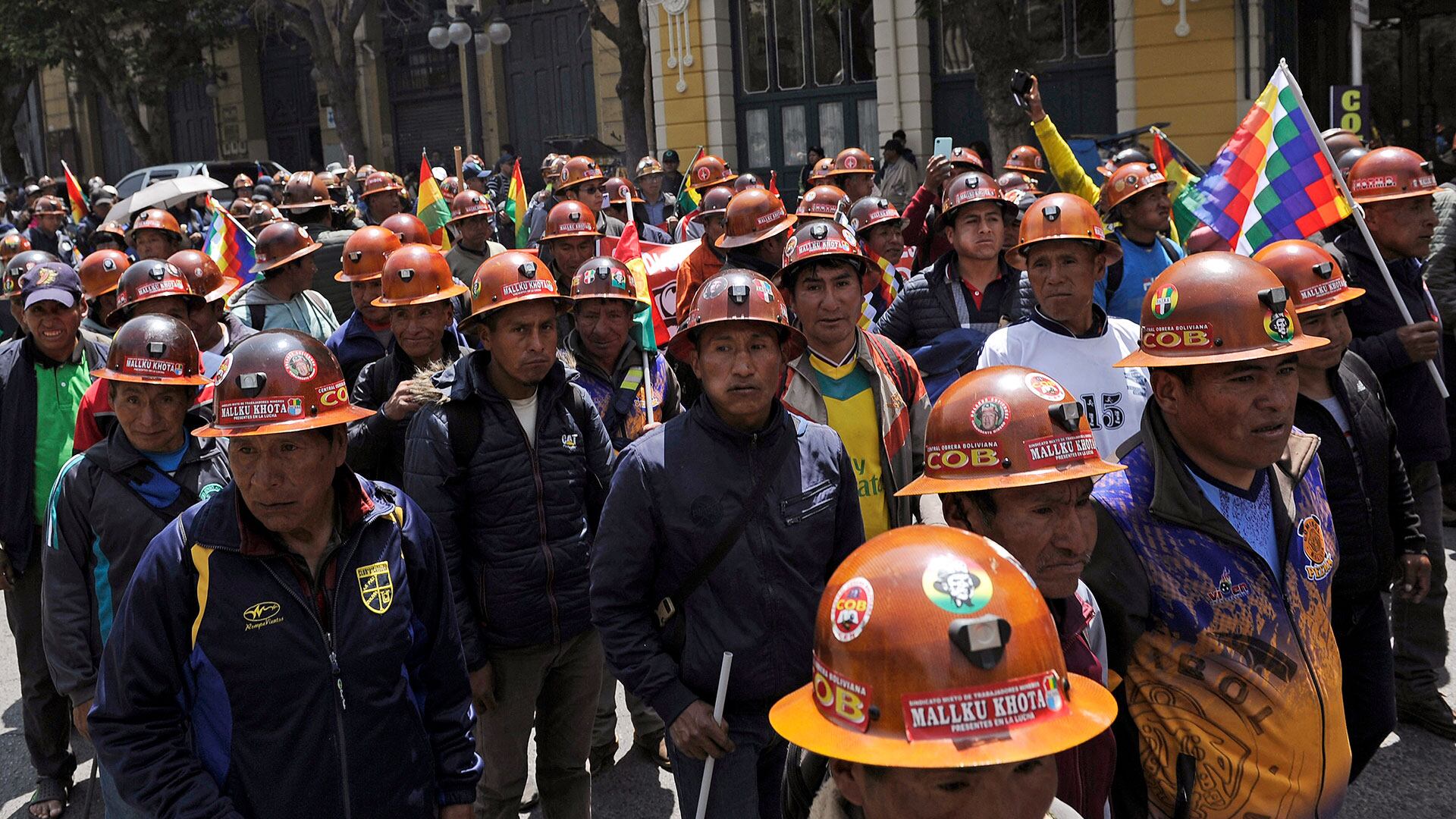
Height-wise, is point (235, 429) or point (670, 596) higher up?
point (235, 429)

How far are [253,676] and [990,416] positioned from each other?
1.77 meters

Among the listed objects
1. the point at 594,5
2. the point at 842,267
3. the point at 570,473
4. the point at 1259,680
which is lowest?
the point at 1259,680

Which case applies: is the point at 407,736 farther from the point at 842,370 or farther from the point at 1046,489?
the point at 842,370

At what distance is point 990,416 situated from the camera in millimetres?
2838

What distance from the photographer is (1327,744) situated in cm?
300

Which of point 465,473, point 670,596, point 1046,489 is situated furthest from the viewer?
point 465,473

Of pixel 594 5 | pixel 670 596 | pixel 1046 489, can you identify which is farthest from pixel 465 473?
pixel 594 5

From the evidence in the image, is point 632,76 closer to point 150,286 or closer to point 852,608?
point 150,286

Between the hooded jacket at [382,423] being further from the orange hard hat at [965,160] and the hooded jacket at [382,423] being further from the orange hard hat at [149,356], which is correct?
the orange hard hat at [965,160]

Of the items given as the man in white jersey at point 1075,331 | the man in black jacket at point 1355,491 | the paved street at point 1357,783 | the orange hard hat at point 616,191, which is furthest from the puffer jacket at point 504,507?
the orange hard hat at point 616,191

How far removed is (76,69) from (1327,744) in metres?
36.0

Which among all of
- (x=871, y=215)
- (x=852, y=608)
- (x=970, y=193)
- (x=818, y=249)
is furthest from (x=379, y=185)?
(x=852, y=608)

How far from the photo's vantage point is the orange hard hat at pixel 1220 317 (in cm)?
301

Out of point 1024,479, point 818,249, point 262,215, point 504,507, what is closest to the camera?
point 1024,479
